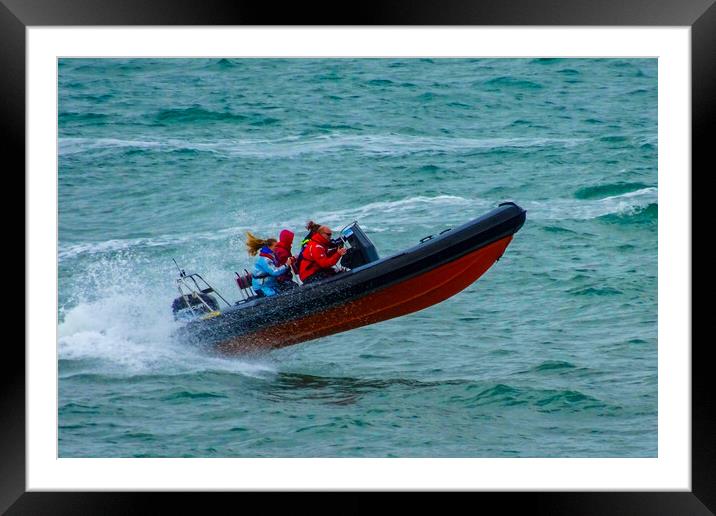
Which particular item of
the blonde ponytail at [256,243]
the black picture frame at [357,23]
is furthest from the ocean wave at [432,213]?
the black picture frame at [357,23]

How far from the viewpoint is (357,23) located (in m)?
5.64

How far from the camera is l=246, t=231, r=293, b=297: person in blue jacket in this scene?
7.52m

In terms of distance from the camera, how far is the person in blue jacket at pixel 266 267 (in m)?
7.52

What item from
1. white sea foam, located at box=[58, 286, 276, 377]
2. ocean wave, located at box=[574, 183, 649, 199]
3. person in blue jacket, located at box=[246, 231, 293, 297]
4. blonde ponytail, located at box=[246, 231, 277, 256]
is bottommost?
white sea foam, located at box=[58, 286, 276, 377]

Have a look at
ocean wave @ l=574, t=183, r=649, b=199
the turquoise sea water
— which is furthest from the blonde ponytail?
Result: ocean wave @ l=574, t=183, r=649, b=199

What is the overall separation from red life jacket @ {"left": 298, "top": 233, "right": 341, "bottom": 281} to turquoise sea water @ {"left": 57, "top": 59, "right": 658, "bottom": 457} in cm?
75

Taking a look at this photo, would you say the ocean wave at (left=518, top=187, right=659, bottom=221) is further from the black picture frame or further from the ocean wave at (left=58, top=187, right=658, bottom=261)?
the black picture frame

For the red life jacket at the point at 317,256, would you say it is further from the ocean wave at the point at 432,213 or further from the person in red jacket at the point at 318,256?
the ocean wave at the point at 432,213

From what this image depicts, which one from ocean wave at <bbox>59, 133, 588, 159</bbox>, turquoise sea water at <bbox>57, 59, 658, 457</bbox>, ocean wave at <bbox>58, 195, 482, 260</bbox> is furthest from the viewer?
ocean wave at <bbox>58, 195, 482, 260</bbox>

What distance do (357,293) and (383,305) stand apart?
0.21 meters

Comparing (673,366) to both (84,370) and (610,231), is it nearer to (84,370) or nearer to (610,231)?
(610,231)

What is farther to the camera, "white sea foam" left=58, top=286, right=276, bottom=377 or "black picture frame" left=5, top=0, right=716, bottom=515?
"white sea foam" left=58, top=286, right=276, bottom=377

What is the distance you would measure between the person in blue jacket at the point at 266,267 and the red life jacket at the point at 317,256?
146 mm

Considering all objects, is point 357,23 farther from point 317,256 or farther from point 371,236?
point 371,236
